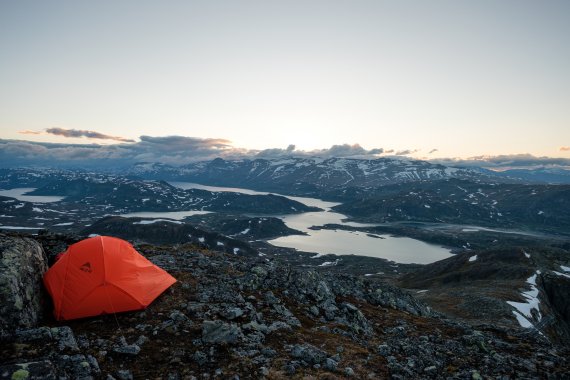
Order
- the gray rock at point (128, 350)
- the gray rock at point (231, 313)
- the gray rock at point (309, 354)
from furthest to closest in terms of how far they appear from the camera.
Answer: the gray rock at point (231, 313) → the gray rock at point (309, 354) → the gray rock at point (128, 350)

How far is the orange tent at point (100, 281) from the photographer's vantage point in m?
13.8

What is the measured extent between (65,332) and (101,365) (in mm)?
1778

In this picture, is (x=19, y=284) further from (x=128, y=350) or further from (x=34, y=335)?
(x=128, y=350)

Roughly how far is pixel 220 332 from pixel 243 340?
93cm

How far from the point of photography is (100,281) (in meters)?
14.4

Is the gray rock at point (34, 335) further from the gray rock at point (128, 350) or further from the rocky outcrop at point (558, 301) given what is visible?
the rocky outcrop at point (558, 301)

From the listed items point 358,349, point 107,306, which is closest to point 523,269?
point 358,349

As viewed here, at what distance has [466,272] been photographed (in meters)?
86.6

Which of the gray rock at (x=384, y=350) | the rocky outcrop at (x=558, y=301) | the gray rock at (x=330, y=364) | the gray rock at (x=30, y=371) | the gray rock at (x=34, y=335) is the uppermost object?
the gray rock at (x=30, y=371)

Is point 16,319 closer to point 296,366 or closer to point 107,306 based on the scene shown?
point 107,306

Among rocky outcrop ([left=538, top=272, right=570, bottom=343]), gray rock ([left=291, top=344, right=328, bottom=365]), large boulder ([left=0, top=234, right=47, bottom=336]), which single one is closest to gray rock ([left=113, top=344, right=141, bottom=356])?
large boulder ([left=0, top=234, right=47, bottom=336])

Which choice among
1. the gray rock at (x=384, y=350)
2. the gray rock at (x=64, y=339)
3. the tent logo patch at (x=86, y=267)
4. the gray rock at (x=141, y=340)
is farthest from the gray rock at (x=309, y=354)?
the tent logo patch at (x=86, y=267)

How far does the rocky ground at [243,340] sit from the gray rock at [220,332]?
4 cm

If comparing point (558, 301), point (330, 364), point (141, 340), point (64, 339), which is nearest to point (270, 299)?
point (330, 364)
